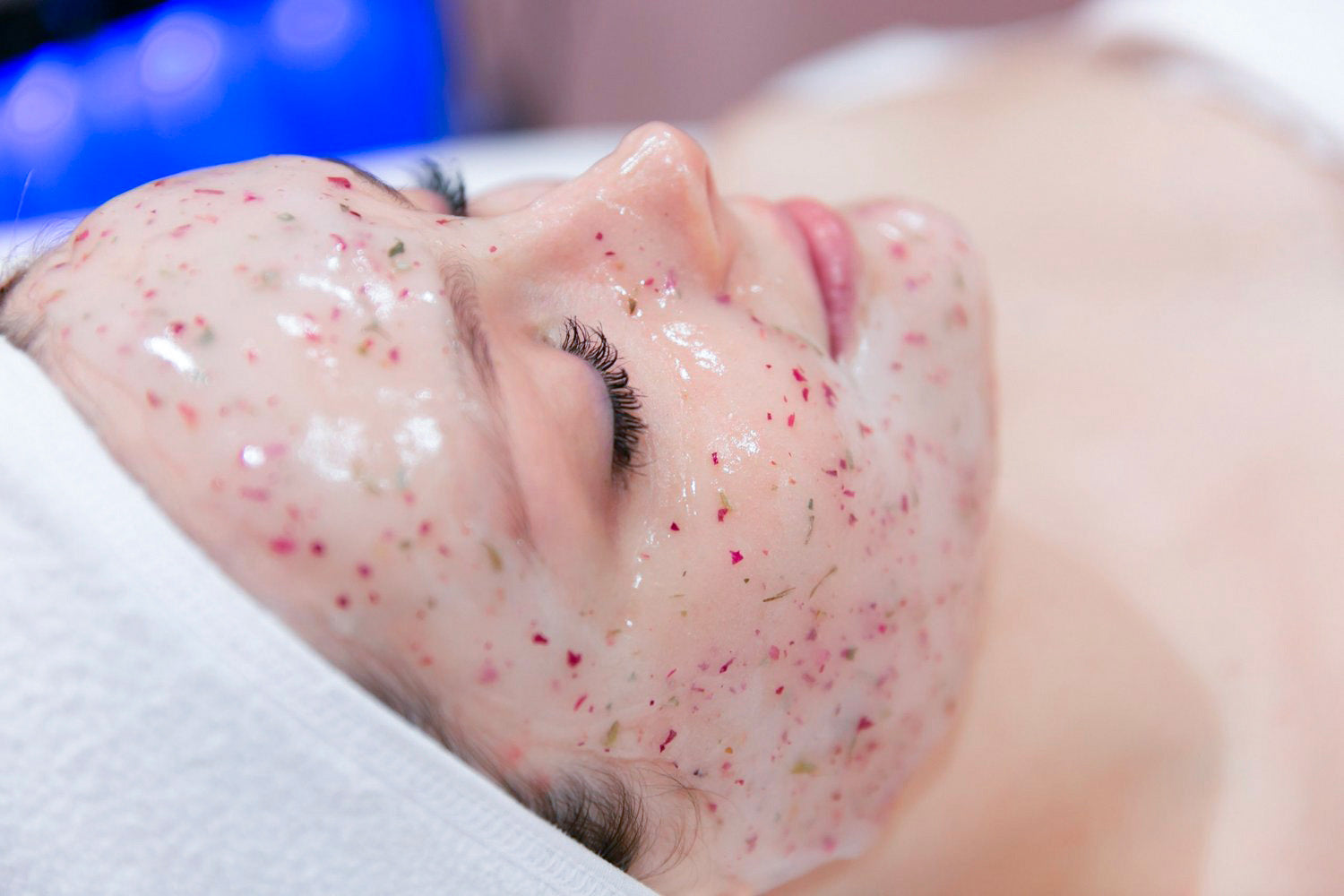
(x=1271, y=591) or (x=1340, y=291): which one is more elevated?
(x=1340, y=291)

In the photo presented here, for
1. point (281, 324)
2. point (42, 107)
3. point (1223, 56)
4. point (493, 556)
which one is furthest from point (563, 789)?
point (42, 107)

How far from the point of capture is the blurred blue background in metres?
2.03

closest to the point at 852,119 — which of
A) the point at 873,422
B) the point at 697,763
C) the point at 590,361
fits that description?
the point at 873,422

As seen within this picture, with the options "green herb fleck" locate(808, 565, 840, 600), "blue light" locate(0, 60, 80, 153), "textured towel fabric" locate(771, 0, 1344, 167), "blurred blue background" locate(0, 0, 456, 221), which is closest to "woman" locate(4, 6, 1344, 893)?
"green herb fleck" locate(808, 565, 840, 600)

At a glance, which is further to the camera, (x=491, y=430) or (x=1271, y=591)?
(x=1271, y=591)

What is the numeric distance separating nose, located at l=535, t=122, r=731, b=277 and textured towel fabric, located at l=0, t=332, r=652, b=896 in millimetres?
359

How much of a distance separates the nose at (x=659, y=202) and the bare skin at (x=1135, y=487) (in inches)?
19.3

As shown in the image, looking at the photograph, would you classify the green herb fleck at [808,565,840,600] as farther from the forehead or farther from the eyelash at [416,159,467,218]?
the eyelash at [416,159,467,218]

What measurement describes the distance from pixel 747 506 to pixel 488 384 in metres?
0.19

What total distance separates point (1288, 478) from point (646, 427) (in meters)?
0.72

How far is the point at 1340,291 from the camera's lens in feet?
3.77

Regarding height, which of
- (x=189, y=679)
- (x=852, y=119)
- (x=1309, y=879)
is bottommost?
(x=1309, y=879)

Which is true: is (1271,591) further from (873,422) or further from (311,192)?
(311,192)

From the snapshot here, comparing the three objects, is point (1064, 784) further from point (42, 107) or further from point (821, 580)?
point (42, 107)
